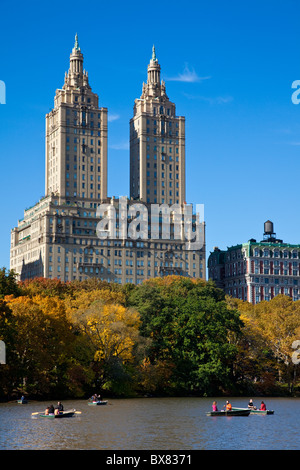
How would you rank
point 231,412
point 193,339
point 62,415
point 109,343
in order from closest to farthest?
point 62,415, point 231,412, point 109,343, point 193,339

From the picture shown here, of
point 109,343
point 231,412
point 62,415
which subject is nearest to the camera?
point 62,415

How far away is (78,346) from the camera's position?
135 m

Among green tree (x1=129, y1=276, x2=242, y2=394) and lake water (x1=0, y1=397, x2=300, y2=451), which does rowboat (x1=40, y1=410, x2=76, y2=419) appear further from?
green tree (x1=129, y1=276, x2=242, y2=394)

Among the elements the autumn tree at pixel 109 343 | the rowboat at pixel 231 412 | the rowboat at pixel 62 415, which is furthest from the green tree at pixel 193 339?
the rowboat at pixel 62 415

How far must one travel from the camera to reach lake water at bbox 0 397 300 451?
76.1 m

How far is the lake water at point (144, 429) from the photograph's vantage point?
76.1 metres

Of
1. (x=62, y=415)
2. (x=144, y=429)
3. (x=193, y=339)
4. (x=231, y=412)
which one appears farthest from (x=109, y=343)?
(x=144, y=429)

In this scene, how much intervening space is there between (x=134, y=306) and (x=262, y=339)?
25436 millimetres

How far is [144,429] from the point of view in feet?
287

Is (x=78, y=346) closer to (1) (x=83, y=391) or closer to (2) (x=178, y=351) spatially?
(1) (x=83, y=391)

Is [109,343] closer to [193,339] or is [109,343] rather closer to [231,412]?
[193,339]

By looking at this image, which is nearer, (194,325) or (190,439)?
(190,439)

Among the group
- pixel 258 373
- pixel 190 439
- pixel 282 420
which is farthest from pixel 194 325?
pixel 190 439

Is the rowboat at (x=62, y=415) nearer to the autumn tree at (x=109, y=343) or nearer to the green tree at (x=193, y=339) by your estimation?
the autumn tree at (x=109, y=343)
